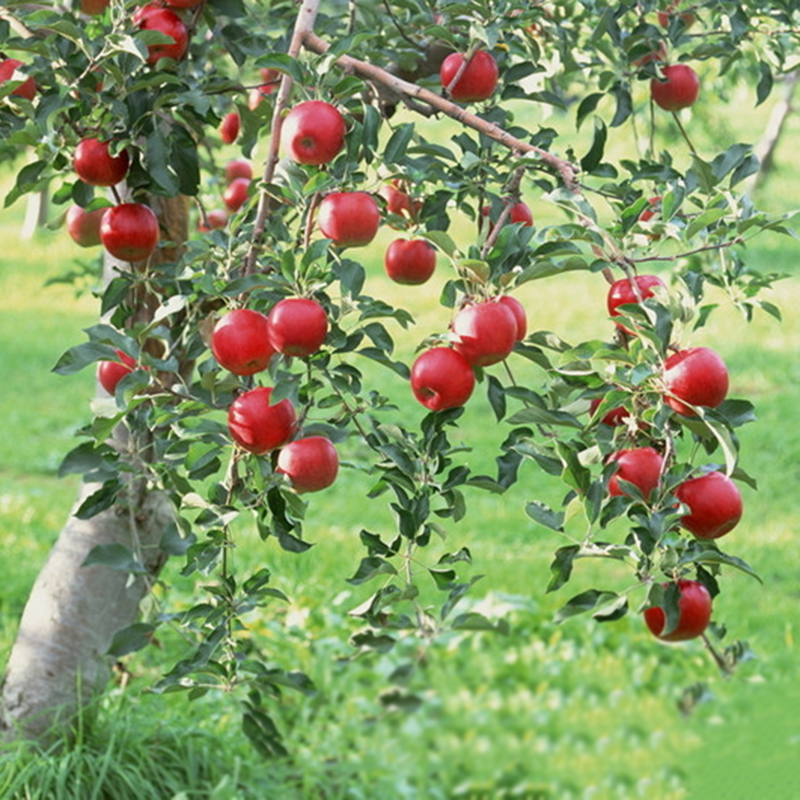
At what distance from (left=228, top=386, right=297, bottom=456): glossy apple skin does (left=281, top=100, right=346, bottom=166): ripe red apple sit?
0.84ft

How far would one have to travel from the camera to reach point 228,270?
4.52 feet

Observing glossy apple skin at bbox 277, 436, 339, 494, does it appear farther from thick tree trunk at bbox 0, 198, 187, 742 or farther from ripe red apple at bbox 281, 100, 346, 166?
thick tree trunk at bbox 0, 198, 187, 742

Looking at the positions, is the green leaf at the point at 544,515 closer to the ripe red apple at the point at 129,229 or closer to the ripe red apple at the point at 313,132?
the ripe red apple at the point at 313,132

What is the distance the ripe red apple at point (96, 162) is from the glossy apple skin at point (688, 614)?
0.82 m

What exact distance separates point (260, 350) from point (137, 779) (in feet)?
4.19

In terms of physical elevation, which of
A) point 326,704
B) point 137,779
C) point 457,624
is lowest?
point 326,704

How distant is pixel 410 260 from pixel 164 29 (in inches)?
16.6

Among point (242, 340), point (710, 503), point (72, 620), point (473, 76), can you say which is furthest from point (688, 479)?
point (72, 620)

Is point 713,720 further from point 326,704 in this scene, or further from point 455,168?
point 455,168

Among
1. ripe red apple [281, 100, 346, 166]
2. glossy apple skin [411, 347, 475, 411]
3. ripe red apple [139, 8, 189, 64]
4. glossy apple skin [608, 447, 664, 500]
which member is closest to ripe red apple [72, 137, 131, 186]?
ripe red apple [139, 8, 189, 64]

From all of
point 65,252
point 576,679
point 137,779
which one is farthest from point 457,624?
point 65,252

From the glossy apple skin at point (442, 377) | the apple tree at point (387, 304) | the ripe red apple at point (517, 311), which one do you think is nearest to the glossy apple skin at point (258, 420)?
the apple tree at point (387, 304)

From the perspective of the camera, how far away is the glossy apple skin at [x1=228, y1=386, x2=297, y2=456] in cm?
129

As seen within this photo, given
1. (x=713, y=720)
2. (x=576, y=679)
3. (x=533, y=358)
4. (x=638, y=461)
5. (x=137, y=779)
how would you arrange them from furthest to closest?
(x=576, y=679) → (x=713, y=720) → (x=137, y=779) → (x=533, y=358) → (x=638, y=461)
